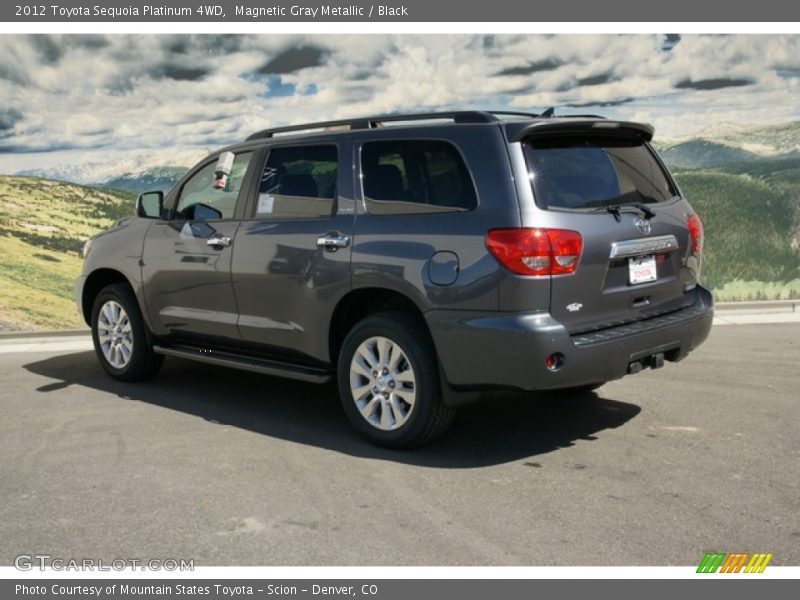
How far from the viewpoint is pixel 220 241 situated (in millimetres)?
6367

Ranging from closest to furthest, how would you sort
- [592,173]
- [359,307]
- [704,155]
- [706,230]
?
[592,173] < [359,307] < [706,230] < [704,155]

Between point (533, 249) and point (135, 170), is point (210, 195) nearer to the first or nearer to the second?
point (533, 249)

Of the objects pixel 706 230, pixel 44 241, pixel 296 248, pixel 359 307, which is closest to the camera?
pixel 359 307

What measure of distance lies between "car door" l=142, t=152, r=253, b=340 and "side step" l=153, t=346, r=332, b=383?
11 cm

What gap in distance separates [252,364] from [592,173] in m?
2.54

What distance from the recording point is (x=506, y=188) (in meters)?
4.89

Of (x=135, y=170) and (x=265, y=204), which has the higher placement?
(x=135, y=170)

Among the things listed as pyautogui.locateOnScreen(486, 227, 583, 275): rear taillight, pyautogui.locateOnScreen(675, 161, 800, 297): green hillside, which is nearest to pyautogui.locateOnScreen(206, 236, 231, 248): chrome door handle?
pyautogui.locateOnScreen(486, 227, 583, 275): rear taillight

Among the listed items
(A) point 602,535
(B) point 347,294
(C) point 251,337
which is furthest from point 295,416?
(A) point 602,535

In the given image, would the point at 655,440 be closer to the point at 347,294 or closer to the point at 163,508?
the point at 347,294

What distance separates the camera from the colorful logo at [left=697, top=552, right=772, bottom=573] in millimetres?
3783

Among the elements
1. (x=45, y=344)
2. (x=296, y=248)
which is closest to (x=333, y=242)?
(x=296, y=248)

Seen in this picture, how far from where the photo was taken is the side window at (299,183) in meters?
5.83

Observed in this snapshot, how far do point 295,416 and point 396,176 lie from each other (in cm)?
189
